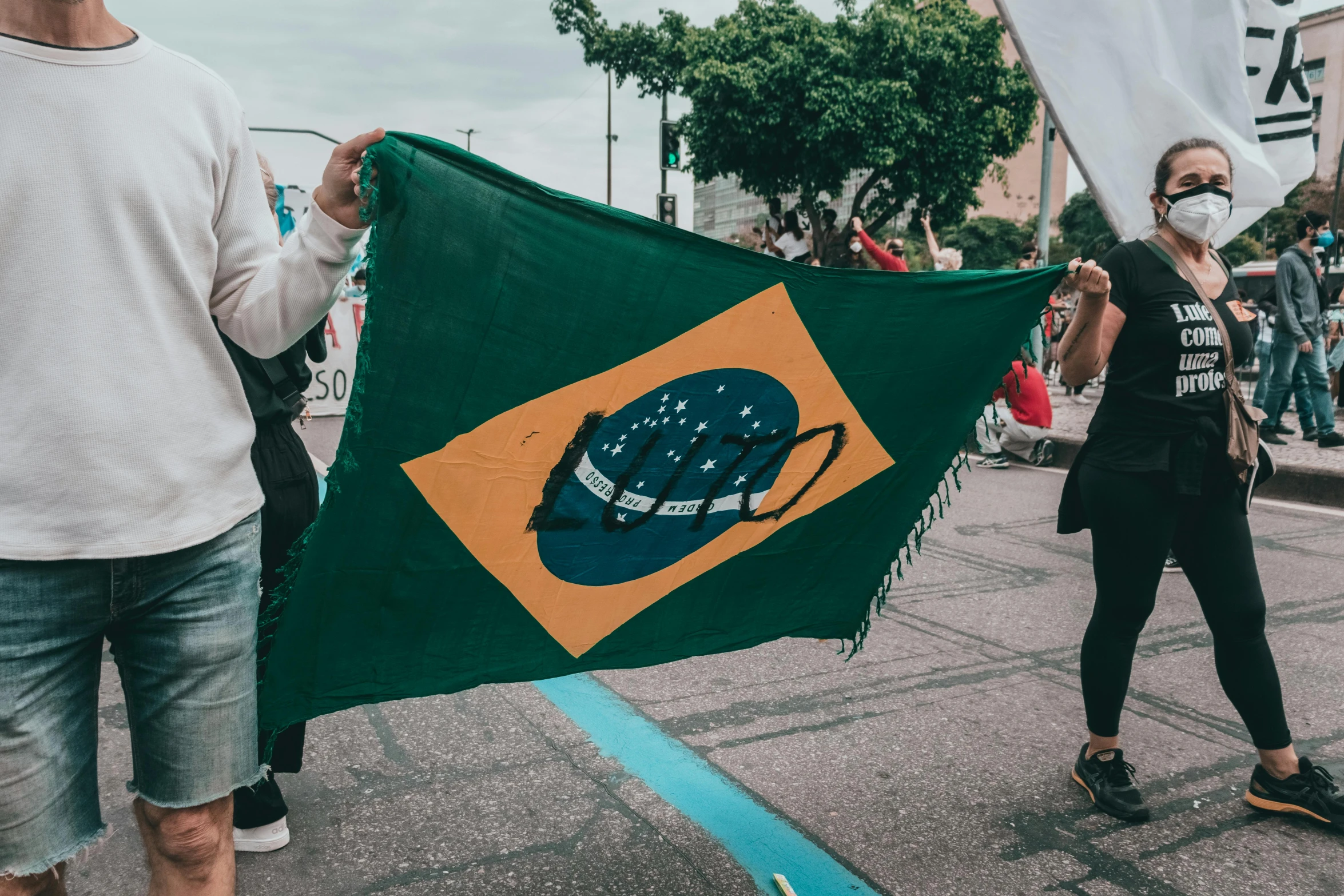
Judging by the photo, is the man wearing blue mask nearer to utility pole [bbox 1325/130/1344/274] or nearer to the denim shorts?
utility pole [bbox 1325/130/1344/274]

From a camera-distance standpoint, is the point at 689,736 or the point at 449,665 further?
the point at 689,736

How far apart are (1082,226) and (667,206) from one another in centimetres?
5134

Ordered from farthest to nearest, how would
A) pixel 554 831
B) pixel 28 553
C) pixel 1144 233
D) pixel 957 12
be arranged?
pixel 957 12
pixel 1144 233
pixel 554 831
pixel 28 553

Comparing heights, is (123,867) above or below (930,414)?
below

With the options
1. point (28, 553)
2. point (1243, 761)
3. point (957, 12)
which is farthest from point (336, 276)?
point (957, 12)

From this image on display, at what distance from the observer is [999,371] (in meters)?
2.87

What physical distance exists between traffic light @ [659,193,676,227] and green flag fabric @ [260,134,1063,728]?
1653 centimetres

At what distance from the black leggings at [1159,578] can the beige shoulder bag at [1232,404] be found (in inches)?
4.4

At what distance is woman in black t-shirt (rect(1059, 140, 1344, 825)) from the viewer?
2.88m

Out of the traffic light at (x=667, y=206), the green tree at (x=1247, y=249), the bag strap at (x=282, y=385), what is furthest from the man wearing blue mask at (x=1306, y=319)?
the green tree at (x=1247, y=249)

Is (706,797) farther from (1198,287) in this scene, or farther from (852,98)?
(852,98)

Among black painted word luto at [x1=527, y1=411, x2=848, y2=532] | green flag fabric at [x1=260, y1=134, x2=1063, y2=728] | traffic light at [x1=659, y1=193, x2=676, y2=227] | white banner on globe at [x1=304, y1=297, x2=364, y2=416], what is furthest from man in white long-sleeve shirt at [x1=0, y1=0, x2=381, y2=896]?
traffic light at [x1=659, y1=193, x2=676, y2=227]

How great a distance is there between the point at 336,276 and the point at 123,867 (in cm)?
181

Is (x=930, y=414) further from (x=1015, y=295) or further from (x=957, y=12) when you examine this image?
(x=957, y=12)
